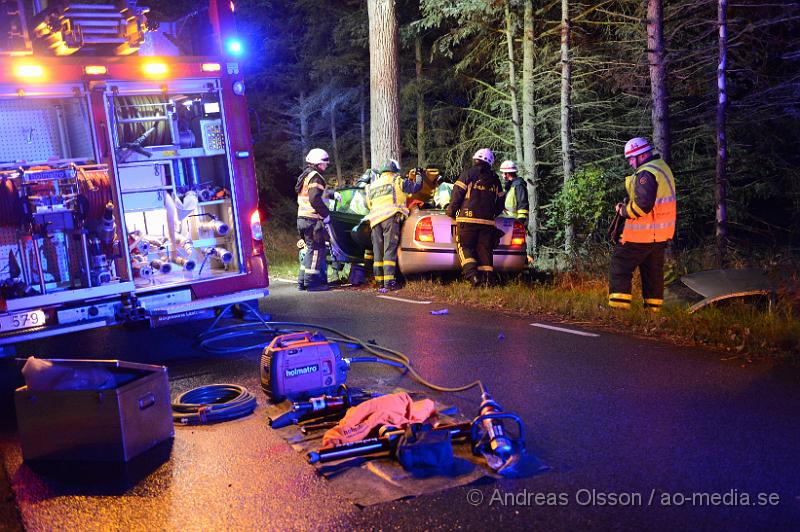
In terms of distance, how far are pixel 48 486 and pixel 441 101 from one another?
19.9 meters

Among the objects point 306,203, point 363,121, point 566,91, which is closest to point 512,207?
point 306,203

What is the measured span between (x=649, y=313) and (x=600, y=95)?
1167 cm

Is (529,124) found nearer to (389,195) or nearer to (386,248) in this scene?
(389,195)

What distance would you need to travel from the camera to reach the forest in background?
13.4 m

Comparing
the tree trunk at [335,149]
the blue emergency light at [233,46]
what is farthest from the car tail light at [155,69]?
the tree trunk at [335,149]

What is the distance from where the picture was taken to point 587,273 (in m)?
10.5

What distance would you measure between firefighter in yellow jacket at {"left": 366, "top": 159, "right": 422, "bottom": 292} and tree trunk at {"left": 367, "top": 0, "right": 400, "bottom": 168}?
10.3 ft

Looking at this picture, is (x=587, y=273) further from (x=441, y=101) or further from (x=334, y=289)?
(x=441, y=101)

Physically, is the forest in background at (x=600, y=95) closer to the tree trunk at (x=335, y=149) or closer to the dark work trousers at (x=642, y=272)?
the tree trunk at (x=335, y=149)

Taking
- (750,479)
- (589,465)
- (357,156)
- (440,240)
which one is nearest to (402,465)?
(589,465)

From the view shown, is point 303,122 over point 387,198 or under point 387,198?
over

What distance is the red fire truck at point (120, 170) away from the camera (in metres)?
6.45

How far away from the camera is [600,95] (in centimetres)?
1827

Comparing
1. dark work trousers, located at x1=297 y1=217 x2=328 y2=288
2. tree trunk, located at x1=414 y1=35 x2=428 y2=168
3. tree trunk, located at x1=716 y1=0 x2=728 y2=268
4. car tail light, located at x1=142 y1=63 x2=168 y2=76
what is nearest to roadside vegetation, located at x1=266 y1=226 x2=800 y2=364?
tree trunk, located at x1=716 y1=0 x2=728 y2=268
